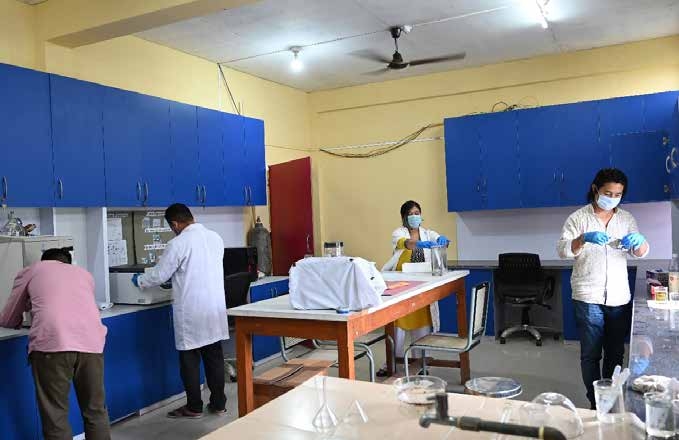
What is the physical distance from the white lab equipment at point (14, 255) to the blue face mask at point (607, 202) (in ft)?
11.3

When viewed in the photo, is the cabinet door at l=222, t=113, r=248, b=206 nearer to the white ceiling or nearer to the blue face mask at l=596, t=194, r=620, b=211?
the white ceiling

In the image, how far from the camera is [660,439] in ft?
4.54

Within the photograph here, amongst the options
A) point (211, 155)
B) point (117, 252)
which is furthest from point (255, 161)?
point (117, 252)

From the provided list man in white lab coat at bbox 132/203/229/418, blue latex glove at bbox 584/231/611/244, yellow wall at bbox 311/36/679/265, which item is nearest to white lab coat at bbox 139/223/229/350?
man in white lab coat at bbox 132/203/229/418

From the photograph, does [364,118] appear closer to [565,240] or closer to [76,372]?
Answer: [565,240]

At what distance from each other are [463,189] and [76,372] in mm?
4419

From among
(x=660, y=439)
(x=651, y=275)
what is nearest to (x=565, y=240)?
(x=651, y=275)

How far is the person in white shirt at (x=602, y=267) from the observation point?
322cm

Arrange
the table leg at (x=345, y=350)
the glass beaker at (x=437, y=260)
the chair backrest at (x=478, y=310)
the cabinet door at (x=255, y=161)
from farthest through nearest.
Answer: the cabinet door at (x=255, y=161) → the glass beaker at (x=437, y=260) → the chair backrest at (x=478, y=310) → the table leg at (x=345, y=350)

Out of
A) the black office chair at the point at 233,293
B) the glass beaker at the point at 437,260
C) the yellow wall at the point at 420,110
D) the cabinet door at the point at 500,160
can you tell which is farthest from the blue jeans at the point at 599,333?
the yellow wall at the point at 420,110

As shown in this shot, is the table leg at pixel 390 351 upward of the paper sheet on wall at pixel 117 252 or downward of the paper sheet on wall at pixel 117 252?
downward

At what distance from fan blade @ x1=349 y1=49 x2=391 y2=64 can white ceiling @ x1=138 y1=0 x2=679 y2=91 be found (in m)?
0.05

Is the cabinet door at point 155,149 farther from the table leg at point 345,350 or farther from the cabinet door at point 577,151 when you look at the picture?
the cabinet door at point 577,151

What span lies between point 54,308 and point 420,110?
4.87m
